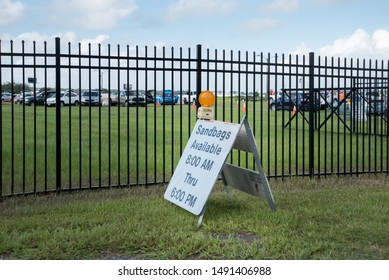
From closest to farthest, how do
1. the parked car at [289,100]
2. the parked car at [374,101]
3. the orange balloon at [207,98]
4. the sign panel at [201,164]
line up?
1. the sign panel at [201,164]
2. the orange balloon at [207,98]
3. the parked car at [289,100]
4. the parked car at [374,101]

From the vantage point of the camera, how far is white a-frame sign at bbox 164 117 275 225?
587 centimetres

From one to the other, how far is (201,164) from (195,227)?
0.97 m

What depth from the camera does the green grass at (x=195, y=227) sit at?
4.73 meters

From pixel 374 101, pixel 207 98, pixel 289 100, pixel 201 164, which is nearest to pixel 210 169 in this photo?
pixel 201 164

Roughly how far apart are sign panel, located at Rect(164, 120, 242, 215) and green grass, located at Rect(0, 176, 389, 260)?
22 centimetres

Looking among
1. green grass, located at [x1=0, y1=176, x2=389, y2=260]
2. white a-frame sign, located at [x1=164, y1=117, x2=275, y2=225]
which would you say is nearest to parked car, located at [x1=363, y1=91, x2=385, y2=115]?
green grass, located at [x1=0, y1=176, x2=389, y2=260]

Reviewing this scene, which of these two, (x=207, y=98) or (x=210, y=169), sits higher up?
(x=207, y=98)

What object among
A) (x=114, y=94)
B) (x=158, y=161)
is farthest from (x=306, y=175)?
(x=114, y=94)

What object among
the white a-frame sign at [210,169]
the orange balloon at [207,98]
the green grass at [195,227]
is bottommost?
the green grass at [195,227]

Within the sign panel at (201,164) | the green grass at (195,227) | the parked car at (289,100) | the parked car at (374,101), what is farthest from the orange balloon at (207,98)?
the parked car at (374,101)

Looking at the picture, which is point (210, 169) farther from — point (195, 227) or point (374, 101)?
point (374, 101)

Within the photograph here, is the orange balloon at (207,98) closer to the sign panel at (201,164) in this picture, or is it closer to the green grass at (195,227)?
the sign panel at (201,164)

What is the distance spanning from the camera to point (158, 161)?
10898mm

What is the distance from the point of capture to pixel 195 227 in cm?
553
